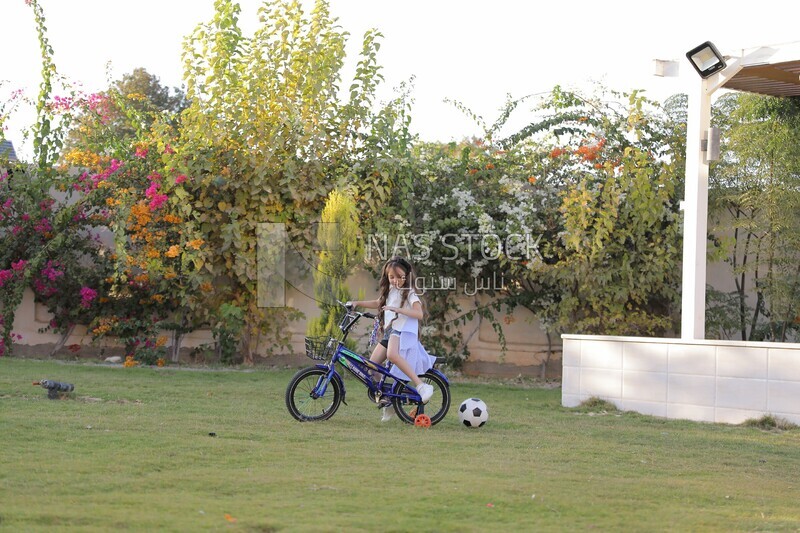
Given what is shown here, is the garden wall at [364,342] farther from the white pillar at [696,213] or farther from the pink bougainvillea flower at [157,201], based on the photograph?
the white pillar at [696,213]

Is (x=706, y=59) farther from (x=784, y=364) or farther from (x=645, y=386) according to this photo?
(x=645, y=386)

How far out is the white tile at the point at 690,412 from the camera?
29.8ft

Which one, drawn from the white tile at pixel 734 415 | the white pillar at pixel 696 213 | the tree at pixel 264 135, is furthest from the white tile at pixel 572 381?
the tree at pixel 264 135

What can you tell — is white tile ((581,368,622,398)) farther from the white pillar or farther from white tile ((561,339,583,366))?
the white pillar

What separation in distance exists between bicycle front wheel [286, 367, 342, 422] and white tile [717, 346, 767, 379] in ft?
11.1

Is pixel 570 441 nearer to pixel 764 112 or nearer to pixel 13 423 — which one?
pixel 13 423

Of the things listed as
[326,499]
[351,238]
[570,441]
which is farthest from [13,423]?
[351,238]

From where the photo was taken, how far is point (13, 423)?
7.04 meters

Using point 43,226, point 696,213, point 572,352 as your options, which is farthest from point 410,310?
point 43,226

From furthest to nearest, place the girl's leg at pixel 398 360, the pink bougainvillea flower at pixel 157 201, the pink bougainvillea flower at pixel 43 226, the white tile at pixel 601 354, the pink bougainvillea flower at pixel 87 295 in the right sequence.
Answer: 1. the pink bougainvillea flower at pixel 43 226
2. the pink bougainvillea flower at pixel 87 295
3. the pink bougainvillea flower at pixel 157 201
4. the white tile at pixel 601 354
5. the girl's leg at pixel 398 360

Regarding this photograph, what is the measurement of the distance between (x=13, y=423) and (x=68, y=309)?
7154mm

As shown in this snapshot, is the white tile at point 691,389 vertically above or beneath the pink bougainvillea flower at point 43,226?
beneath

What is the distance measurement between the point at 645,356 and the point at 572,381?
0.84 metres

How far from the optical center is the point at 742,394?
8859mm
